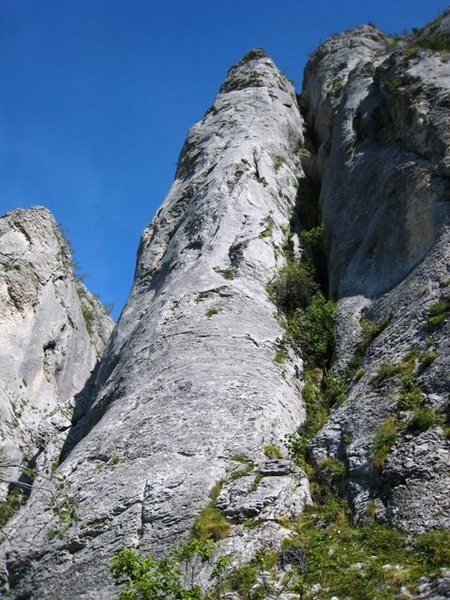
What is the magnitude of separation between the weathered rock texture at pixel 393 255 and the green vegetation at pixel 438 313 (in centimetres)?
9

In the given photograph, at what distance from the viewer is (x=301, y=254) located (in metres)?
20.2

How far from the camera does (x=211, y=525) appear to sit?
9.91 meters

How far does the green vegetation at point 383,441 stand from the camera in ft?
33.6

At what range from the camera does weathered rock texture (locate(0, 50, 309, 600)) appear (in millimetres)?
10516

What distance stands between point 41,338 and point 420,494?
19414mm

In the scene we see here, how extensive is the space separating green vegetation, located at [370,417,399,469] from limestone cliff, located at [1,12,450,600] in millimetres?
35

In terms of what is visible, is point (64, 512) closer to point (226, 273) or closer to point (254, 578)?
point (254, 578)

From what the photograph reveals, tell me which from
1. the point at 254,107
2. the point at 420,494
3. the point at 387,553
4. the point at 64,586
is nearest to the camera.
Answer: the point at 387,553

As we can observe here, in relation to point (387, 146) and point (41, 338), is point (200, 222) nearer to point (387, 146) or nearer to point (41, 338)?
point (387, 146)

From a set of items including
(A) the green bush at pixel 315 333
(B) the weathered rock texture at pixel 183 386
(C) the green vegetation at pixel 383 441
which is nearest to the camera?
(C) the green vegetation at pixel 383 441

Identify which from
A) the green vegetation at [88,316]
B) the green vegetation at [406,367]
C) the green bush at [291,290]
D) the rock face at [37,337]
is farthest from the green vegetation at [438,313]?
the green vegetation at [88,316]

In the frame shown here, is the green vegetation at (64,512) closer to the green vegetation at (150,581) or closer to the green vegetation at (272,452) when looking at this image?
the green vegetation at (150,581)

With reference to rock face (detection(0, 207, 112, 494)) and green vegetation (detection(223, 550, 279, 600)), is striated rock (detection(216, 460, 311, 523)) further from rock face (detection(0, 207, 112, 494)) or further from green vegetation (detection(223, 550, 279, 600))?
rock face (detection(0, 207, 112, 494))

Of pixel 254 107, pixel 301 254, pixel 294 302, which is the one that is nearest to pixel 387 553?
pixel 294 302
